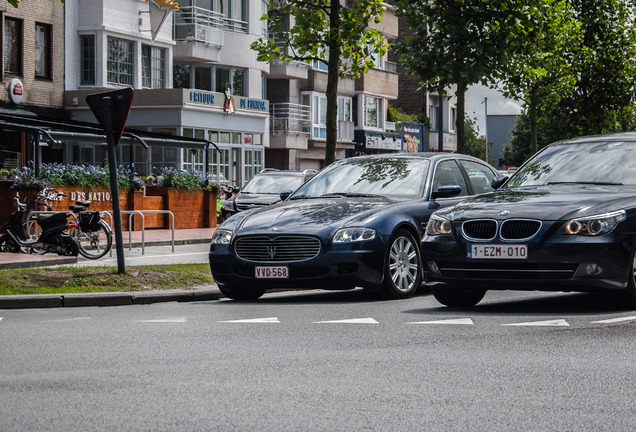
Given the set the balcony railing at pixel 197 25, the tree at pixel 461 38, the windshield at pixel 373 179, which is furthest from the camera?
the balcony railing at pixel 197 25

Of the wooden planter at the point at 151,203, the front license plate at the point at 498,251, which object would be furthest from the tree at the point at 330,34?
the front license plate at the point at 498,251

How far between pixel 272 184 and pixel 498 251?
2036cm

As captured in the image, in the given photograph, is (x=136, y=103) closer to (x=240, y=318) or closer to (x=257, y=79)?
(x=257, y=79)

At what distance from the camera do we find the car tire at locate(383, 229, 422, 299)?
1245 centimetres

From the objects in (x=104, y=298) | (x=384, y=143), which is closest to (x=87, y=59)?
(x=384, y=143)

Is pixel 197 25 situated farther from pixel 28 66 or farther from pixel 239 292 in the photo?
pixel 239 292

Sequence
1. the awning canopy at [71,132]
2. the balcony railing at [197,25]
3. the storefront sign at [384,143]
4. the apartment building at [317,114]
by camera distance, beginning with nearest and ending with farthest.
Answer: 1. the awning canopy at [71,132]
2. the balcony railing at [197,25]
3. the apartment building at [317,114]
4. the storefront sign at [384,143]

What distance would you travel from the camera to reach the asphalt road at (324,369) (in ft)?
19.5

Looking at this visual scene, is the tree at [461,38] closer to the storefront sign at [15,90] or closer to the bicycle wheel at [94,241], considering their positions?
the bicycle wheel at [94,241]

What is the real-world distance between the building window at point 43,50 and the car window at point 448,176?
28.7m

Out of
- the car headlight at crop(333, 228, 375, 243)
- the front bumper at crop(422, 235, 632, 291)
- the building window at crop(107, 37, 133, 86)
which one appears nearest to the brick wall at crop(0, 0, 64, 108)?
the building window at crop(107, 37, 133, 86)

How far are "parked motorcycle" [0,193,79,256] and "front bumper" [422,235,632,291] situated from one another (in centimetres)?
1010

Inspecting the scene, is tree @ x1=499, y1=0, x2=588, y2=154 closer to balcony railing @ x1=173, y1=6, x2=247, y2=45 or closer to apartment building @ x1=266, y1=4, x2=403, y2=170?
balcony railing @ x1=173, y1=6, x2=247, y2=45

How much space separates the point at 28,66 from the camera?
39.6 meters
